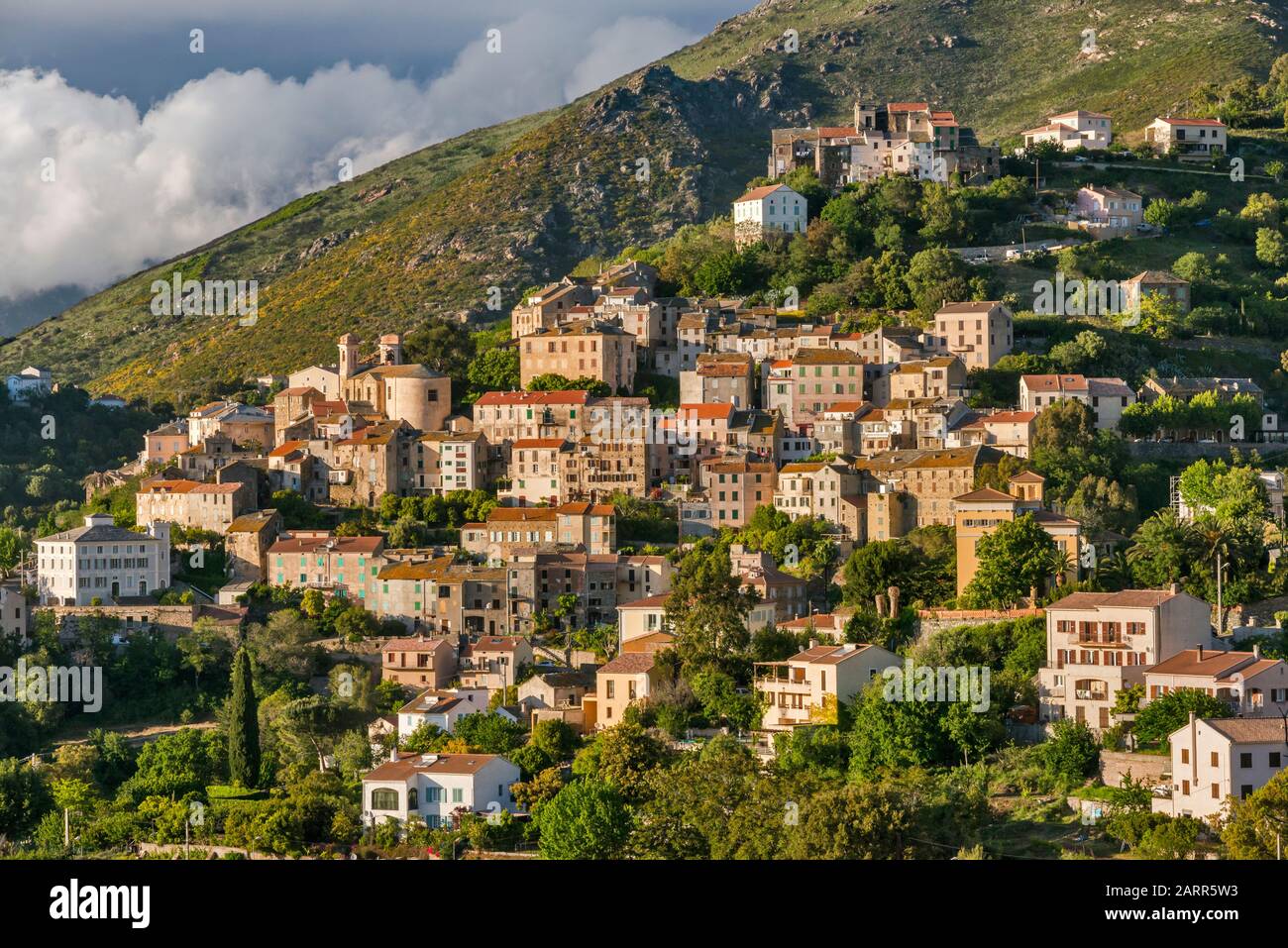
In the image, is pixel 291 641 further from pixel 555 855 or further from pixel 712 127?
pixel 712 127

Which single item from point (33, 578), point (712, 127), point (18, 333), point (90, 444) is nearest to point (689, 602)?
point (33, 578)

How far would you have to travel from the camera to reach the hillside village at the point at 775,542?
1839 inches

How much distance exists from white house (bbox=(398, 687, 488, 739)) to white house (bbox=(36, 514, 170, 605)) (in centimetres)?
1373

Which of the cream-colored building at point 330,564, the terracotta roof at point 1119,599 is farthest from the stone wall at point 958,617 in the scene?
the cream-colored building at point 330,564

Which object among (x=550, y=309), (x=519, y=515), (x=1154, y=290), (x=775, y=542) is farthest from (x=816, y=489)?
(x=1154, y=290)

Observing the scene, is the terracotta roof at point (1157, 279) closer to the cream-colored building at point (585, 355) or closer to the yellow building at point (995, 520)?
the cream-colored building at point (585, 355)

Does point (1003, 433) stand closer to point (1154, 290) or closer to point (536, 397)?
point (536, 397)

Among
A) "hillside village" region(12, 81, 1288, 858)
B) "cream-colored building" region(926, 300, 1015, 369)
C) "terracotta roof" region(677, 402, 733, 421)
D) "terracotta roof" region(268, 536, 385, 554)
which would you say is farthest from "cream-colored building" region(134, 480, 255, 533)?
"cream-colored building" region(926, 300, 1015, 369)

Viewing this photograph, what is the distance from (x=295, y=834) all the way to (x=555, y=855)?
6.86 meters

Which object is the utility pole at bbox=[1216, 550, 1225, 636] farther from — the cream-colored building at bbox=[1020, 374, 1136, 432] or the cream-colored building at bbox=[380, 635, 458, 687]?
the cream-colored building at bbox=[380, 635, 458, 687]

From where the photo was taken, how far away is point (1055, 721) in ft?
159

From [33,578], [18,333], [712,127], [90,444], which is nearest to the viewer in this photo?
[33,578]

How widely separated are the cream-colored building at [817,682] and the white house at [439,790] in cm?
667

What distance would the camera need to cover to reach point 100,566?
66.0 m
